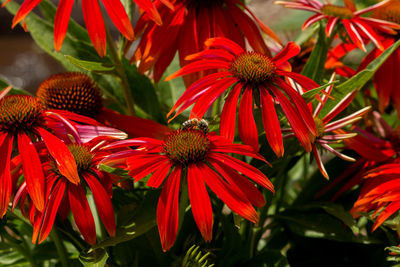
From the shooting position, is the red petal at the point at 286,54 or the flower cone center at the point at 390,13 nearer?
the red petal at the point at 286,54

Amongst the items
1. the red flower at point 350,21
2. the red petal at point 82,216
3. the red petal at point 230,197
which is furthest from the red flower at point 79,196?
the red flower at point 350,21

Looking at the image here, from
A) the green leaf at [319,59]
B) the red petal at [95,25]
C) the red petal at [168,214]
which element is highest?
the red petal at [95,25]

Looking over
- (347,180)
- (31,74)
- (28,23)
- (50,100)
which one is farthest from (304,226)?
(31,74)

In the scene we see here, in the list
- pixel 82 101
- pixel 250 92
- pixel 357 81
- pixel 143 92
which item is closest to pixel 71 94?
pixel 82 101

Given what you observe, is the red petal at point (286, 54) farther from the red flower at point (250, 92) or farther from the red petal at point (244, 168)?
the red petal at point (244, 168)

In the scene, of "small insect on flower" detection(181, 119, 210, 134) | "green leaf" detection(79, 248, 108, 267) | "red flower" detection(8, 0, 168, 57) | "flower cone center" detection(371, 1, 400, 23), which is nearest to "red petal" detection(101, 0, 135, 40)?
"red flower" detection(8, 0, 168, 57)

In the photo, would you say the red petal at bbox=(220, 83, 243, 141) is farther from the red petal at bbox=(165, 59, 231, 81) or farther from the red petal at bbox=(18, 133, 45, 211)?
the red petal at bbox=(18, 133, 45, 211)
